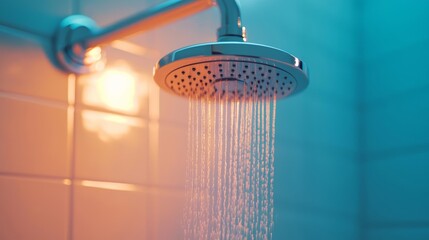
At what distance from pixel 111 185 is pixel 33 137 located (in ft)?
0.51

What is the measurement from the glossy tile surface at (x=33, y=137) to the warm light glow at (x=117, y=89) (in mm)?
57

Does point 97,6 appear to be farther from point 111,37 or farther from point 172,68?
point 172,68

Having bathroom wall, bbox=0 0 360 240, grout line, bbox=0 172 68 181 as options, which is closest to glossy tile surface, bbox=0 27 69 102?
bathroom wall, bbox=0 0 360 240

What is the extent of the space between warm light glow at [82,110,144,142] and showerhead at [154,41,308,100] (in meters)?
0.23

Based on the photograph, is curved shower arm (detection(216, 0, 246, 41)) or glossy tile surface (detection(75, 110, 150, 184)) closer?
curved shower arm (detection(216, 0, 246, 41))

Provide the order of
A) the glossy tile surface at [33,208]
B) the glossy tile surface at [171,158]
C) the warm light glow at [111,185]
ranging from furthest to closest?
the glossy tile surface at [171,158], the warm light glow at [111,185], the glossy tile surface at [33,208]

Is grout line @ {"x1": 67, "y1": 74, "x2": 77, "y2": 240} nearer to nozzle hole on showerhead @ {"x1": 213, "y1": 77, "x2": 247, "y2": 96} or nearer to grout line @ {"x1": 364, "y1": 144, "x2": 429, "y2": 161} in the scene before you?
nozzle hole on showerhead @ {"x1": 213, "y1": 77, "x2": 247, "y2": 96}

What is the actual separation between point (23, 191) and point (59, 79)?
0.18 m

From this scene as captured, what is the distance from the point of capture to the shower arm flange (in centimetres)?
73

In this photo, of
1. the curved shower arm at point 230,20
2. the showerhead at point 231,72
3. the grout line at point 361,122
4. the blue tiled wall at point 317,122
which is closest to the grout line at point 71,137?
the showerhead at point 231,72

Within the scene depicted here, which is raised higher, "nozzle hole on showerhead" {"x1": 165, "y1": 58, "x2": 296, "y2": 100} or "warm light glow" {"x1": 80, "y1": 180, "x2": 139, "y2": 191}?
"nozzle hole on showerhead" {"x1": 165, "y1": 58, "x2": 296, "y2": 100}

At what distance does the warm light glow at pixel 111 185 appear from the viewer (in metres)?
0.96

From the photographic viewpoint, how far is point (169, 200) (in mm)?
1081

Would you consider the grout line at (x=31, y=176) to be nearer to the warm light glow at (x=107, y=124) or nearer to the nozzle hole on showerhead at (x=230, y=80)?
the warm light glow at (x=107, y=124)
